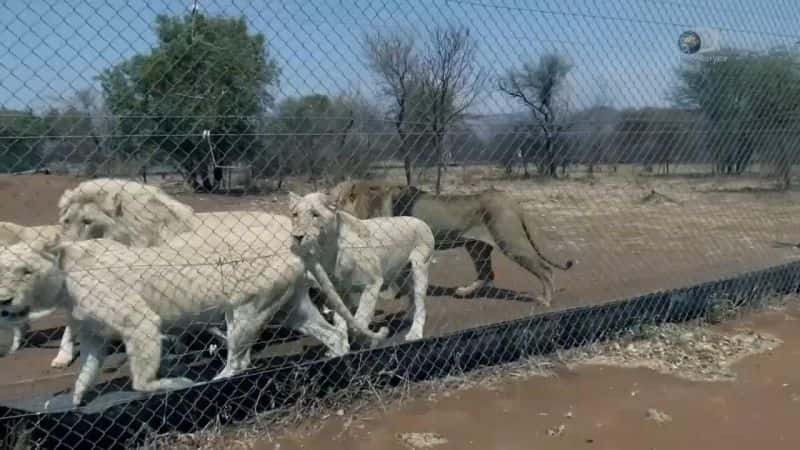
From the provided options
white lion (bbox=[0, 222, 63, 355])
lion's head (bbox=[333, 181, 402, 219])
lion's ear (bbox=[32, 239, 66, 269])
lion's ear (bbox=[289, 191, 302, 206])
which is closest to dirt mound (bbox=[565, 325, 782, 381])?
Result: lion's ear (bbox=[289, 191, 302, 206])

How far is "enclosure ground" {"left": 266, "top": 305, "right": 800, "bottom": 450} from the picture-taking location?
4.54m

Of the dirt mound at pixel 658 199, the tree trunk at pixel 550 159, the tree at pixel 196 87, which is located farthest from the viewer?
the dirt mound at pixel 658 199

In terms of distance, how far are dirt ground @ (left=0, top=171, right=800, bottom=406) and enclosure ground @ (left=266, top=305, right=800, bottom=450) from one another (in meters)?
0.89

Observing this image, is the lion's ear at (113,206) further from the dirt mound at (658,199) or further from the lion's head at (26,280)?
the dirt mound at (658,199)

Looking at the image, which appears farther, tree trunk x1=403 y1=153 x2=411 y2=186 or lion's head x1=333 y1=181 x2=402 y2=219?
lion's head x1=333 y1=181 x2=402 y2=219

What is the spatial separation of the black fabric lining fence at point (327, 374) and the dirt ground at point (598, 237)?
1.13 feet

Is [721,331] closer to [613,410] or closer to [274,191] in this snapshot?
[613,410]

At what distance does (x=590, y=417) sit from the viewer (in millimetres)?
4930

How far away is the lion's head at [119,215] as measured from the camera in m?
5.48

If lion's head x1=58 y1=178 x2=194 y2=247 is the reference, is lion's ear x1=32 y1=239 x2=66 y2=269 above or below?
above

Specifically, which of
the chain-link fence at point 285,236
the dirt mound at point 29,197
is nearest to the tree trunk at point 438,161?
the chain-link fence at point 285,236

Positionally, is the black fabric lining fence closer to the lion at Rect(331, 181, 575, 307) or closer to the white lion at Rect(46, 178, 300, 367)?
the white lion at Rect(46, 178, 300, 367)

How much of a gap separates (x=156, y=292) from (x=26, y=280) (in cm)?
78

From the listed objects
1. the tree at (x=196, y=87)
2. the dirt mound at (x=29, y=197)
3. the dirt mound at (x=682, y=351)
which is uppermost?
the tree at (x=196, y=87)
